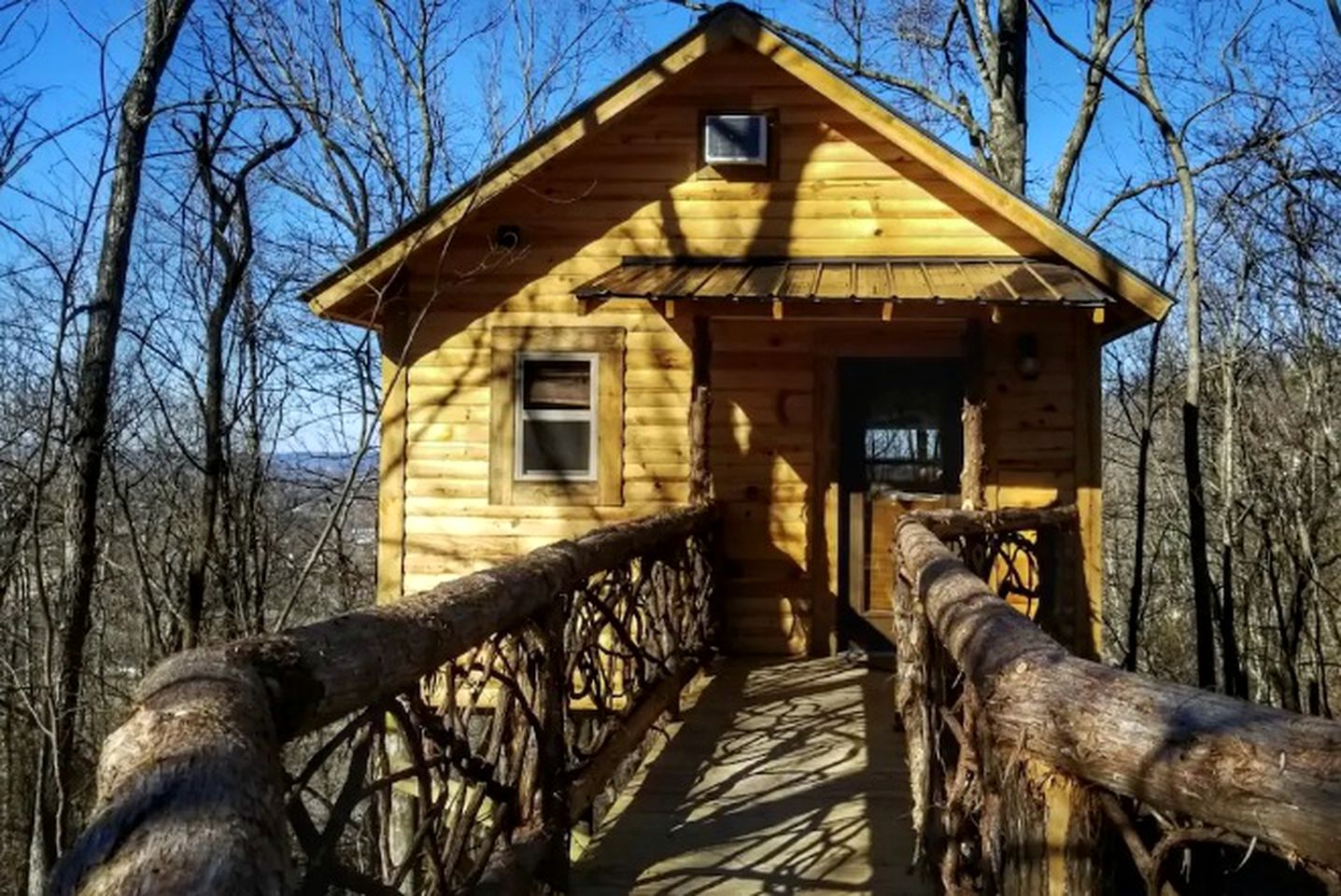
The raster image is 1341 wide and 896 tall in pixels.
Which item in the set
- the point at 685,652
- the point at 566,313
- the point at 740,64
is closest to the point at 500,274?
the point at 566,313

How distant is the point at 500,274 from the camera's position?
10039 mm

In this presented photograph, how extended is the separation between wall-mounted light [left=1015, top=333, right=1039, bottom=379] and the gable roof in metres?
0.70

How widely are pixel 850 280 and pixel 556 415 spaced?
279cm

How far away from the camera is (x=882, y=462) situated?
34.0ft

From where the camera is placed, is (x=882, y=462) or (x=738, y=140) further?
(x=882, y=462)

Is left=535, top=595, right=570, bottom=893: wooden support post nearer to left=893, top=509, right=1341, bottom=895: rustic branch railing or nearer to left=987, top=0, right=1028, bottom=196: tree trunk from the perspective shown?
left=893, top=509, right=1341, bottom=895: rustic branch railing

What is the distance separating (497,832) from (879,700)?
4662 mm

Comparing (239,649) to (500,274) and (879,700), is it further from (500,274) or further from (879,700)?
(500,274)

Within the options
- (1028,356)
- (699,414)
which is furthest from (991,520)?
(699,414)

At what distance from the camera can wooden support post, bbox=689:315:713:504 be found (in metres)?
9.18

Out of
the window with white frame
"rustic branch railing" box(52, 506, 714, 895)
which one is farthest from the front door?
"rustic branch railing" box(52, 506, 714, 895)

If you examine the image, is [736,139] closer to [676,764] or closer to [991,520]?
[991,520]

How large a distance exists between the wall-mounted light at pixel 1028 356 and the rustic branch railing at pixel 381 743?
4709 millimetres

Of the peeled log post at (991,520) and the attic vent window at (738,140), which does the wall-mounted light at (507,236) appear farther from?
the peeled log post at (991,520)
